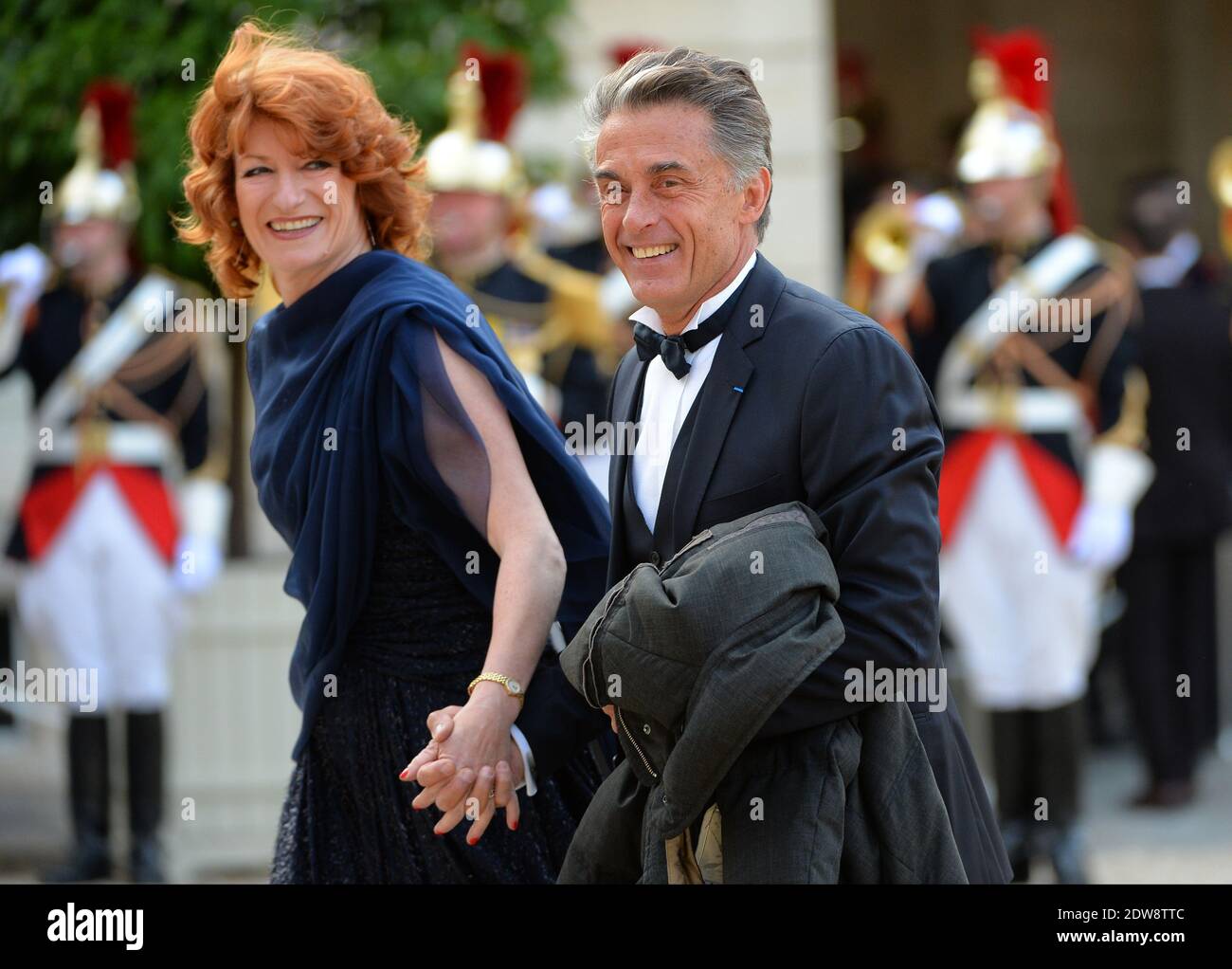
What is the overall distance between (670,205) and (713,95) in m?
0.16

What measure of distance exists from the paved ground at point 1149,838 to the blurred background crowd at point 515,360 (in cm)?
2

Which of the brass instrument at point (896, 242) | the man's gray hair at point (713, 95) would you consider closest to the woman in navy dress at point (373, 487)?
the man's gray hair at point (713, 95)

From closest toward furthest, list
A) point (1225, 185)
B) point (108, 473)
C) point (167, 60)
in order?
point (167, 60) → point (108, 473) → point (1225, 185)

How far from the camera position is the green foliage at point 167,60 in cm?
605

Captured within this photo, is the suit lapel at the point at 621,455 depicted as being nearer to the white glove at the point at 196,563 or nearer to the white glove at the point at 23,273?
the white glove at the point at 196,563

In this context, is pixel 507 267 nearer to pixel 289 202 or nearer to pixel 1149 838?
pixel 1149 838

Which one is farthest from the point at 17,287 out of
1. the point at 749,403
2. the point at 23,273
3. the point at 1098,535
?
the point at 749,403

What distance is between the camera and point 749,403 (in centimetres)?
260

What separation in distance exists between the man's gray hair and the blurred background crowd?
Answer: 3.10 metres

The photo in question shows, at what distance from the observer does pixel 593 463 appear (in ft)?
21.7

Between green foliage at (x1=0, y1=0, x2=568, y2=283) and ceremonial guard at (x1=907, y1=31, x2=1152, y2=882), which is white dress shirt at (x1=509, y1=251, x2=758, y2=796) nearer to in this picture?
green foliage at (x1=0, y1=0, x2=568, y2=283)

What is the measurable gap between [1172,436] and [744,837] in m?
5.47

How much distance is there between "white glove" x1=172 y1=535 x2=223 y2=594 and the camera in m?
6.34

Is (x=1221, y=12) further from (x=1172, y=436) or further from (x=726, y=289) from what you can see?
(x=726, y=289)
